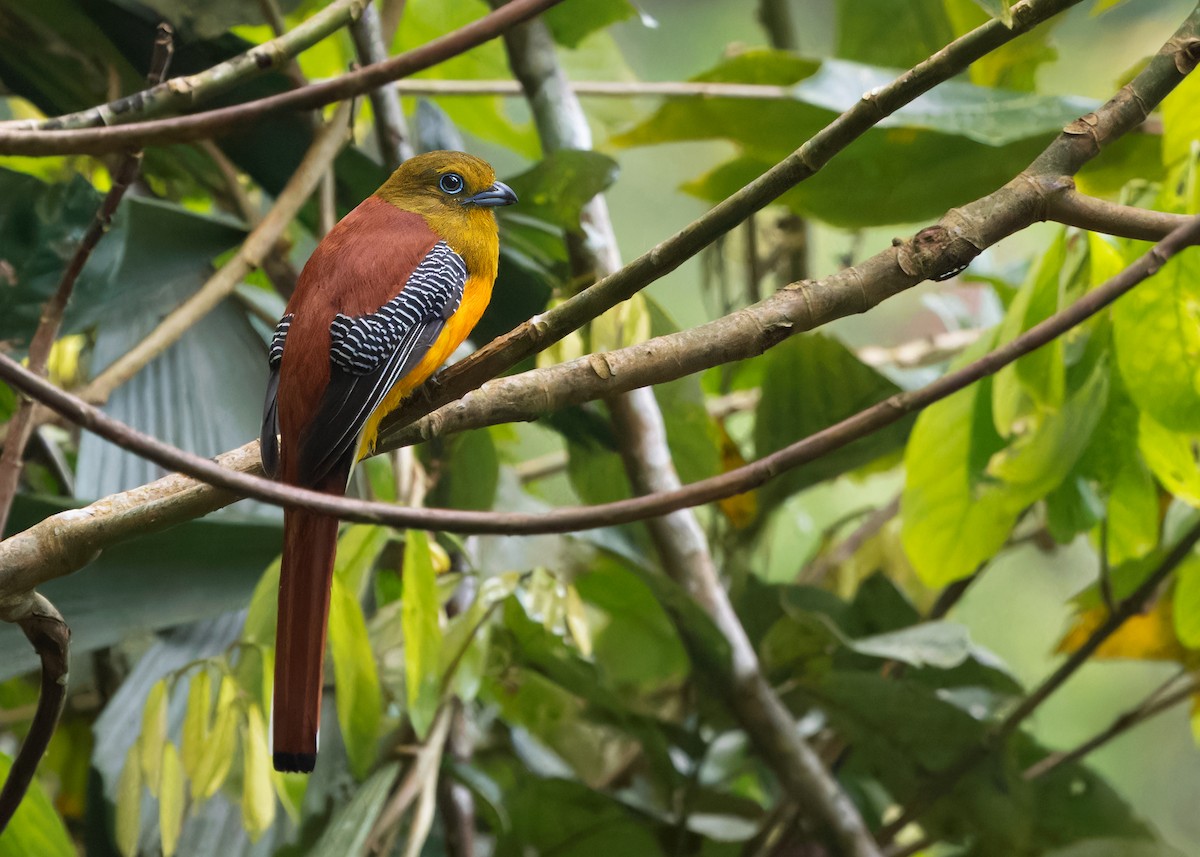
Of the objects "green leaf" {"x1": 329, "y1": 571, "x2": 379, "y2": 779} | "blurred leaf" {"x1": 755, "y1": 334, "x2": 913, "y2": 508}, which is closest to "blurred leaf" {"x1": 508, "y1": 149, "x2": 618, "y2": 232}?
"blurred leaf" {"x1": 755, "y1": 334, "x2": 913, "y2": 508}

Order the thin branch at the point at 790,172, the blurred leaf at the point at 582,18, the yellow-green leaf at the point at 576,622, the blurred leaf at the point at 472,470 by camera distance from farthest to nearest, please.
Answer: the blurred leaf at the point at 582,18, the blurred leaf at the point at 472,470, the yellow-green leaf at the point at 576,622, the thin branch at the point at 790,172

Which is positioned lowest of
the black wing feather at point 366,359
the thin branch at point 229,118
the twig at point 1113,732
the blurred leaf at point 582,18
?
the twig at point 1113,732

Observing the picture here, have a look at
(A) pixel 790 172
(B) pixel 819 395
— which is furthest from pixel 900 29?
(A) pixel 790 172

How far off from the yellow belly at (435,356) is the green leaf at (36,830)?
1.11ft

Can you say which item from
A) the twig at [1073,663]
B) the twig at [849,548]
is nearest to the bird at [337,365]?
the twig at [1073,663]

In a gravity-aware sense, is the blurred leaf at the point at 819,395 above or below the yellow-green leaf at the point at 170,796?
above

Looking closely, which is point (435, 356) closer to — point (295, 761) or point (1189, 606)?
point (295, 761)

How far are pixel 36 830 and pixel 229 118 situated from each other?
62 cm

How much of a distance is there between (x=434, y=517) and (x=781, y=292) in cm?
34

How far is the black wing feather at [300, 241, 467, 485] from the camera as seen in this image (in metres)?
0.85

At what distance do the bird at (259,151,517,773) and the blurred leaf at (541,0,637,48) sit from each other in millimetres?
556

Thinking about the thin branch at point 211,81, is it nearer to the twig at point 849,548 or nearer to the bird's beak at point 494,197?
the bird's beak at point 494,197

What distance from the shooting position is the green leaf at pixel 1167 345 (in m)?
0.91

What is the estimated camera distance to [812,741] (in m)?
1.69
